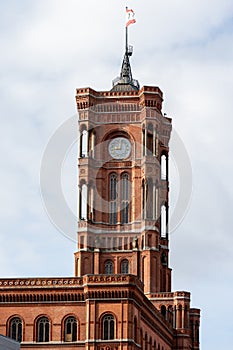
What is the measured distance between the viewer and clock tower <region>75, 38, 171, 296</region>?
13625 cm

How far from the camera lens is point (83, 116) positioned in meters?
141

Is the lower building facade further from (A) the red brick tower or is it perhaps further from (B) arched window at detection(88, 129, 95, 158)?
(B) arched window at detection(88, 129, 95, 158)

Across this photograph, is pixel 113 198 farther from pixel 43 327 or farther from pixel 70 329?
pixel 70 329

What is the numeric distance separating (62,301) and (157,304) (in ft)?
119

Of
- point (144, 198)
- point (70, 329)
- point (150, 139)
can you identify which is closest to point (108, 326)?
point (70, 329)

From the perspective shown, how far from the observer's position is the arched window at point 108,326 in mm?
97938

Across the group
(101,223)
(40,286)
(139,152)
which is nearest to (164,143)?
(139,152)

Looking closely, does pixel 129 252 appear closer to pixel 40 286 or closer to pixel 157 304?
pixel 157 304

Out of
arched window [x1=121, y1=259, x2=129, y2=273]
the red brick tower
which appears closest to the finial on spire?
the red brick tower

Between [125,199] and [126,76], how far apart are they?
20.9 meters

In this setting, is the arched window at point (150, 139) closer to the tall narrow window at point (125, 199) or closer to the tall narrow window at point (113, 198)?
the tall narrow window at point (125, 199)

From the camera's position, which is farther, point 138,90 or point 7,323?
point 138,90

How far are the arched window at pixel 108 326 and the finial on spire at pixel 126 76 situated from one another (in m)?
54.0

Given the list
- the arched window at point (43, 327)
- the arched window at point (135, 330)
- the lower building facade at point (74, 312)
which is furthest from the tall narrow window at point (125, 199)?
the arched window at point (43, 327)
